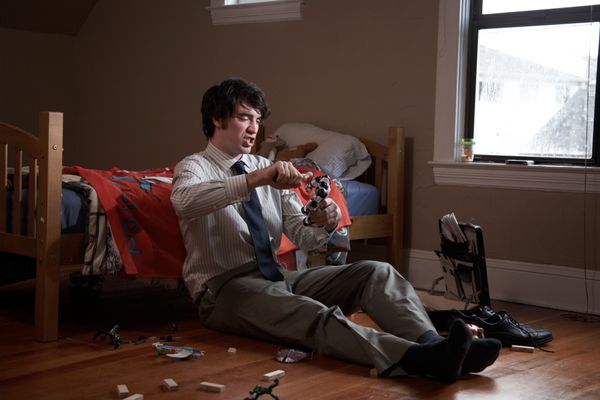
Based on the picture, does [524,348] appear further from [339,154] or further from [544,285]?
[339,154]

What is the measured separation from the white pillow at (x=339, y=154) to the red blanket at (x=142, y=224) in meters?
1.03

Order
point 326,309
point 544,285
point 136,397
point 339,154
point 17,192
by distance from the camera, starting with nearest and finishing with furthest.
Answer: point 136,397
point 326,309
point 17,192
point 544,285
point 339,154

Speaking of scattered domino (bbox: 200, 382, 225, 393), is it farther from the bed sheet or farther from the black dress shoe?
the bed sheet

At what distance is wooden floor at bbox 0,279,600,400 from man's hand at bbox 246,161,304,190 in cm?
54

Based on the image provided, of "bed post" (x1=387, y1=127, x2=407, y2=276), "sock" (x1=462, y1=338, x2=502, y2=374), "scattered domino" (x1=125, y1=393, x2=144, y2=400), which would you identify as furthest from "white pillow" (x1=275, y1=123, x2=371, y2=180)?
"scattered domino" (x1=125, y1=393, x2=144, y2=400)

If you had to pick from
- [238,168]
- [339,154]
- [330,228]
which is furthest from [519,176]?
[238,168]

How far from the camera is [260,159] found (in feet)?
9.98

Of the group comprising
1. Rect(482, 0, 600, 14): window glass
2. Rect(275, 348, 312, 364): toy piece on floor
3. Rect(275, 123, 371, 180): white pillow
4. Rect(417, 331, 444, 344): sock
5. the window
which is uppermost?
Rect(482, 0, 600, 14): window glass

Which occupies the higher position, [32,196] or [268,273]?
[32,196]

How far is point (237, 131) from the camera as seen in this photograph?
2838 millimetres

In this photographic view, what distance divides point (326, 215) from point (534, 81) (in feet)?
5.34

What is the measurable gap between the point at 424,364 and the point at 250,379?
49cm

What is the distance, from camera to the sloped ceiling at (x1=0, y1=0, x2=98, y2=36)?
5551 mm

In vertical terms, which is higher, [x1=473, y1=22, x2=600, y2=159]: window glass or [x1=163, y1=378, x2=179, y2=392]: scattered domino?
[x1=473, y1=22, x2=600, y2=159]: window glass
